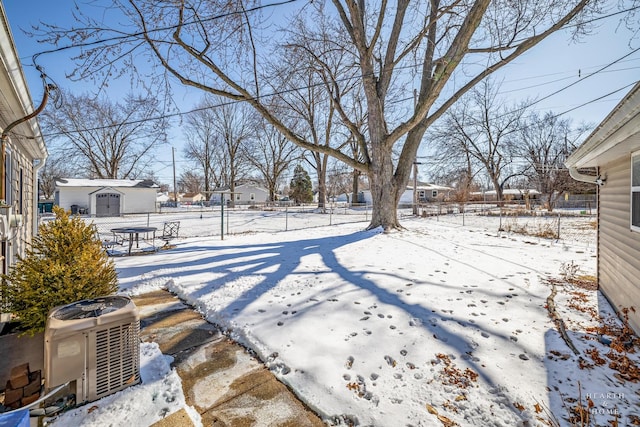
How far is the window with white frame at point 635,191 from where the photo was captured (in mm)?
3197

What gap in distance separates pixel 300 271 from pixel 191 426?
3.44m

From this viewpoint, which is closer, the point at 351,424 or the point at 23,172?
the point at 351,424

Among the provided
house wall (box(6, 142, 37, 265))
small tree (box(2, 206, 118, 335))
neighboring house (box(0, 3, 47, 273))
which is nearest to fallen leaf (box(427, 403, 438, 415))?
small tree (box(2, 206, 118, 335))

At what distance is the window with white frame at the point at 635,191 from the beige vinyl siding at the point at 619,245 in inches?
4.2

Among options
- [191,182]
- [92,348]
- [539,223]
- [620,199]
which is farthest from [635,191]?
[191,182]

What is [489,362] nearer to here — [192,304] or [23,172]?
[192,304]

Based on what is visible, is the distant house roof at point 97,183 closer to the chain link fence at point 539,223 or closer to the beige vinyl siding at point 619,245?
the chain link fence at point 539,223

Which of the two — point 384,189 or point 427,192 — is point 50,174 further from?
point 427,192

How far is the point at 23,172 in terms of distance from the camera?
4859mm

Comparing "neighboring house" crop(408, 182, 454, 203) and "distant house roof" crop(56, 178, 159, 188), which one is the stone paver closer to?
"distant house roof" crop(56, 178, 159, 188)

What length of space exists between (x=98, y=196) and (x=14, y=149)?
24638 millimetres

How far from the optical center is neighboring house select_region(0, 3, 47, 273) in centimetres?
226

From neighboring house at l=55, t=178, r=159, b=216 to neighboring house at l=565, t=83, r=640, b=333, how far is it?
92.1 feet

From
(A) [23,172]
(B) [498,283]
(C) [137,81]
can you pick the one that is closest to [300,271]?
(B) [498,283]
